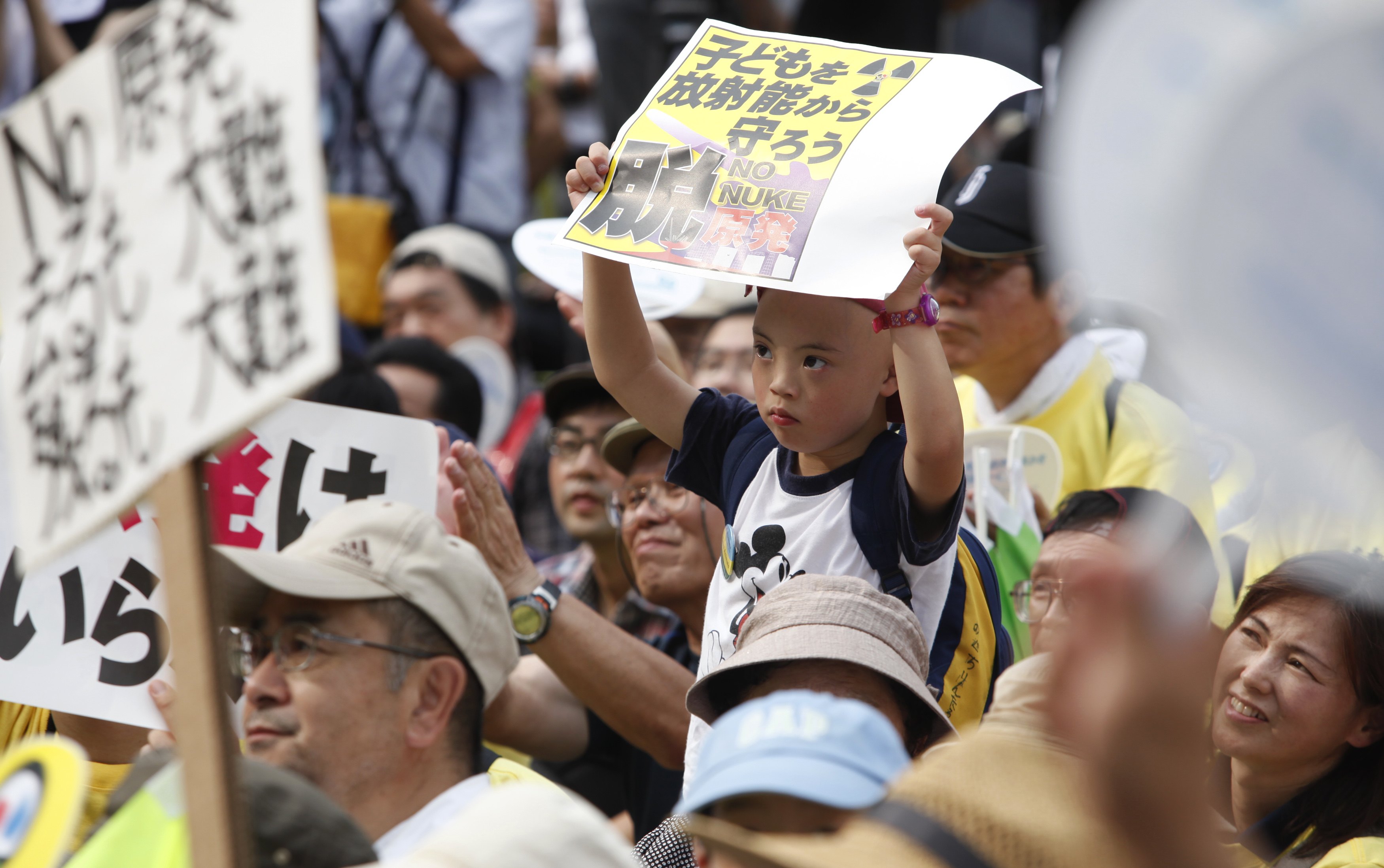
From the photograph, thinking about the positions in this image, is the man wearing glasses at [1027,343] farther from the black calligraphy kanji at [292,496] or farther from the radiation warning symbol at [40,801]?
the radiation warning symbol at [40,801]

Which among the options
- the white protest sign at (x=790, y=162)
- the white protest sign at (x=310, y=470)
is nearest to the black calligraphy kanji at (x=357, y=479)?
the white protest sign at (x=310, y=470)

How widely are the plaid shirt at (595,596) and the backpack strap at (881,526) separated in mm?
1069

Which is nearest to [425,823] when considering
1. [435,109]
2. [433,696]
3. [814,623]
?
[433,696]

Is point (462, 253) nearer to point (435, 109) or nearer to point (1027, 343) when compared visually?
point (435, 109)

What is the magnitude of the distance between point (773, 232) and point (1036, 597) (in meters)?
1.23

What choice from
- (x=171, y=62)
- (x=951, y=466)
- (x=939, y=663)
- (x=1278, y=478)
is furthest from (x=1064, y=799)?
(x=171, y=62)

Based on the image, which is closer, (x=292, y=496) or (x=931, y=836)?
(x=931, y=836)

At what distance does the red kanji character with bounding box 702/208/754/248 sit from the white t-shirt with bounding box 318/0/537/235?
4.41 meters

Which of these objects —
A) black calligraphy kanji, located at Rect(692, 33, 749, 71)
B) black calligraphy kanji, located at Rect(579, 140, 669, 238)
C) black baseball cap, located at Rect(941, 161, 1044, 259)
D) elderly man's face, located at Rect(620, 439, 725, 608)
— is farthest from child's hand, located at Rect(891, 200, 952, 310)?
black baseball cap, located at Rect(941, 161, 1044, 259)

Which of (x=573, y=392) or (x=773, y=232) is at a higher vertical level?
(x=773, y=232)

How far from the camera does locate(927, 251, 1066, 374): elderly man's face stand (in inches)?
163

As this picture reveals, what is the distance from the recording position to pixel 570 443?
176 inches

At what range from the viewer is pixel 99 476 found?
1.71 meters

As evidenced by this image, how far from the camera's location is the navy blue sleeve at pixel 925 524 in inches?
96.7
